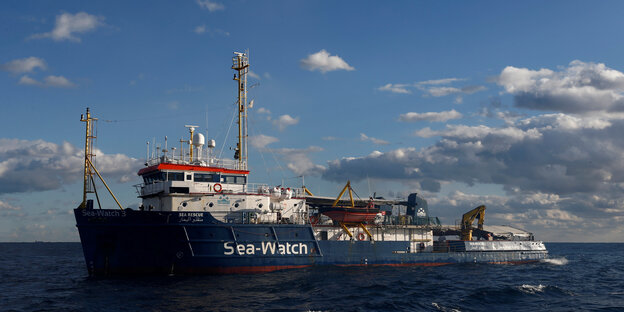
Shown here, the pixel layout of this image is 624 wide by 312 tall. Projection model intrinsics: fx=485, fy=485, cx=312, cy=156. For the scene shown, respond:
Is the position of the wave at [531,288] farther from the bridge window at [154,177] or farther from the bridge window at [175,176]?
the bridge window at [154,177]

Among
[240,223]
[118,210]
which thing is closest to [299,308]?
[240,223]

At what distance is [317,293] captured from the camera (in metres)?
24.2

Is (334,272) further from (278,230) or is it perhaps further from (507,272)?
(507,272)

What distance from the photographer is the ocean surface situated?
2161 centimetres

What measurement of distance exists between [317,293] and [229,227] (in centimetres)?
749

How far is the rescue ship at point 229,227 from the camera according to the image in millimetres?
27797

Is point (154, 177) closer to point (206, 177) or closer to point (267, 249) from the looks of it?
point (206, 177)

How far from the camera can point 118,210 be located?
27516mm

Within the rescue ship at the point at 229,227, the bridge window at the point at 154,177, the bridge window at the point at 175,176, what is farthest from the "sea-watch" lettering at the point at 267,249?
the bridge window at the point at 154,177

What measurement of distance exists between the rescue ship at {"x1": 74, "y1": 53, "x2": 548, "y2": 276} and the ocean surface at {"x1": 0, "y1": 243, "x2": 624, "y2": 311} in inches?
46.9

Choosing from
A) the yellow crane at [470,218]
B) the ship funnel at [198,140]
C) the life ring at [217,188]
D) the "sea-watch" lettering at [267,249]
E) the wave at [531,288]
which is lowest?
the wave at [531,288]

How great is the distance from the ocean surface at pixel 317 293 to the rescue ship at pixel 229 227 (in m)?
1.19

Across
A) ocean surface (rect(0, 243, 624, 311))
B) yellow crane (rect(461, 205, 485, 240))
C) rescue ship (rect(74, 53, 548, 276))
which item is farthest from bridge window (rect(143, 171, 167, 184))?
yellow crane (rect(461, 205, 485, 240))

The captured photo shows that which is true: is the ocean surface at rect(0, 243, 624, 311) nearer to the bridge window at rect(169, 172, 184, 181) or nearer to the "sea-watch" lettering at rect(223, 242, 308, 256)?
the "sea-watch" lettering at rect(223, 242, 308, 256)
